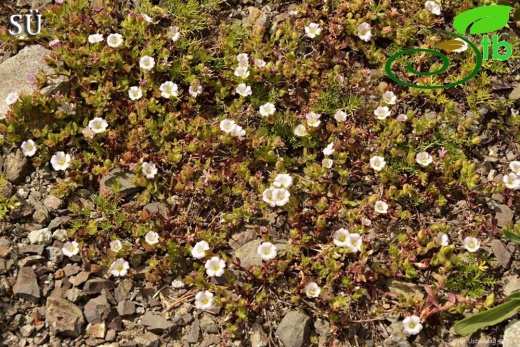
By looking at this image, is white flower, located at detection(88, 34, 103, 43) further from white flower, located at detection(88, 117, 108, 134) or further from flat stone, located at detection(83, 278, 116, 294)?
flat stone, located at detection(83, 278, 116, 294)

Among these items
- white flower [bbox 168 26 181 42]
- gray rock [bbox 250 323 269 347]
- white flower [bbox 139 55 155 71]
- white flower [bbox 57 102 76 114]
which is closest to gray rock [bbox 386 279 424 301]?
gray rock [bbox 250 323 269 347]

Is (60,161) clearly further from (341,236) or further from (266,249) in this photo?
(341,236)

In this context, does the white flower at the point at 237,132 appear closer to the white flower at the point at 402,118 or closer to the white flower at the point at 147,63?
the white flower at the point at 147,63

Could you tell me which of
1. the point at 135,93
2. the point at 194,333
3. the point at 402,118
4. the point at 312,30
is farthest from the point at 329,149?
the point at 194,333

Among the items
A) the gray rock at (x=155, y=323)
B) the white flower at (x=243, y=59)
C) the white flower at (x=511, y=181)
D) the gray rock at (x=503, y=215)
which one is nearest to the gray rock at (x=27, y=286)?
the gray rock at (x=155, y=323)

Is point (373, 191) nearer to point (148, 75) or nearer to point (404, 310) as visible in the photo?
point (404, 310)
